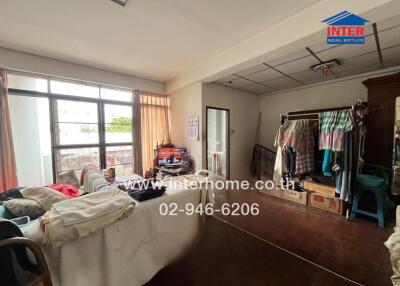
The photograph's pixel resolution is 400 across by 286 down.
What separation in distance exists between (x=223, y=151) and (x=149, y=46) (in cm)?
250

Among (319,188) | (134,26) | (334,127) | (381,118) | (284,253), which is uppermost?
(134,26)

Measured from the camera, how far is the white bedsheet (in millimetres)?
1013

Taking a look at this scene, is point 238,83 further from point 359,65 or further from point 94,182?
point 94,182

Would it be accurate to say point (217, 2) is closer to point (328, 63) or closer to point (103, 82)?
point (328, 63)

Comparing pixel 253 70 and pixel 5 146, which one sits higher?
pixel 253 70

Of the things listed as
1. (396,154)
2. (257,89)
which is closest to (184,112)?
(257,89)

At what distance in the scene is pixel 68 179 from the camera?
2.75 meters

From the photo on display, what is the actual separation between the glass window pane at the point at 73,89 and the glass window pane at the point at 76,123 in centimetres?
16

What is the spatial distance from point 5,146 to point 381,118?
544 centimetres

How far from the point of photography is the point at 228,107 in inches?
146

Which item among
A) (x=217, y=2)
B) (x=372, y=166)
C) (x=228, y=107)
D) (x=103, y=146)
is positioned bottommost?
(x=372, y=166)

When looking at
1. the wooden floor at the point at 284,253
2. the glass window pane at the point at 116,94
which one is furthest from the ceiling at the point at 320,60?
the wooden floor at the point at 284,253

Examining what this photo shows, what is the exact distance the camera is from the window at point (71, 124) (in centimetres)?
269

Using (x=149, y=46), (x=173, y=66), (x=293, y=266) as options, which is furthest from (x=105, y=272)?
(x=173, y=66)
